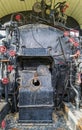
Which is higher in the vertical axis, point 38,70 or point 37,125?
point 38,70

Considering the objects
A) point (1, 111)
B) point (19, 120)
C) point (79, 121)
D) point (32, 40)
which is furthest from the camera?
point (32, 40)

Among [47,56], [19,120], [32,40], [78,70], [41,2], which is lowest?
[19,120]

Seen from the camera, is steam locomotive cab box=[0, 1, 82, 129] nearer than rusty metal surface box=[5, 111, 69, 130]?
No

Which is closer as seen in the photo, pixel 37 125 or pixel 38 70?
pixel 37 125

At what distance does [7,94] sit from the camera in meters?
3.89

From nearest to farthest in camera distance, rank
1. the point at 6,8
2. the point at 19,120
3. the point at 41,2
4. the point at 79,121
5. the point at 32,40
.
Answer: the point at 79,121 → the point at 19,120 → the point at 32,40 → the point at 41,2 → the point at 6,8

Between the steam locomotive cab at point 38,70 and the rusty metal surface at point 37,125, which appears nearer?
the rusty metal surface at point 37,125

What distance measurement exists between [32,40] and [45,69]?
116cm

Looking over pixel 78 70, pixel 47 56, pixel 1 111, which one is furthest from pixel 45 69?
pixel 1 111

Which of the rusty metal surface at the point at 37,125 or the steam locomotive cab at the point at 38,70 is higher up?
the steam locomotive cab at the point at 38,70

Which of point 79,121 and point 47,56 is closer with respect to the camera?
point 79,121

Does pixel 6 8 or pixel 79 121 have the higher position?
pixel 6 8

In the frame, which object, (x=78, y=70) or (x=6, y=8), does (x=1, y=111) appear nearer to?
(x=78, y=70)

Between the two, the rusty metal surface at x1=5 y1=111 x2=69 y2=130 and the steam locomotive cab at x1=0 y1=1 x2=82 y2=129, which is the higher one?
the steam locomotive cab at x1=0 y1=1 x2=82 y2=129
